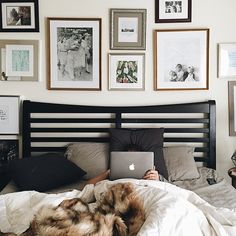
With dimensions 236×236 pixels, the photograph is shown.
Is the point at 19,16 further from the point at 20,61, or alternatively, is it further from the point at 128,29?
the point at 128,29

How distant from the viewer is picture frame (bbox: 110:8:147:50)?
3.21 m

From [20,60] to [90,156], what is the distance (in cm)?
109

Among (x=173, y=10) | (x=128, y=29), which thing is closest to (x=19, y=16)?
(x=128, y=29)

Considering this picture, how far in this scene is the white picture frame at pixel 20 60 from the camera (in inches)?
128

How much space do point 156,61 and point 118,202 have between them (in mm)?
1951

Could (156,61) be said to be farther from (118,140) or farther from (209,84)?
(118,140)

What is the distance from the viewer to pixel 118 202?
1.52 meters

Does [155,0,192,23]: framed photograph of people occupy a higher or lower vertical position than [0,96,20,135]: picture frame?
higher

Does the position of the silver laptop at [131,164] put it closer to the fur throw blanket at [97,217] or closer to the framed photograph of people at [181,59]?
the fur throw blanket at [97,217]

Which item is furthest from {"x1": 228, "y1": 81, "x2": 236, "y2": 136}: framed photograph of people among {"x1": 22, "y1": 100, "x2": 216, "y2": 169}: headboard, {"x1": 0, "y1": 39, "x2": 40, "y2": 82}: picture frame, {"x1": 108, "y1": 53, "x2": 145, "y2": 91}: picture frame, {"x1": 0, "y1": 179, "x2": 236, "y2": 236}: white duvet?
{"x1": 0, "y1": 39, "x2": 40, "y2": 82}: picture frame

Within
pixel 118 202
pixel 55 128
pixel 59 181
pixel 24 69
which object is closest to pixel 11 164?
pixel 59 181

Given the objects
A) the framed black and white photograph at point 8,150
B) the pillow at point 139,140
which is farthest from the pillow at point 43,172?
the framed black and white photograph at point 8,150

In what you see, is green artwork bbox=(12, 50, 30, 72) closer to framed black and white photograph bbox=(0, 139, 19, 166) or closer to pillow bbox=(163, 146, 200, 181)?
framed black and white photograph bbox=(0, 139, 19, 166)

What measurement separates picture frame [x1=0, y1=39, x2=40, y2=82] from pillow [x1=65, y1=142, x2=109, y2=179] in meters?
0.74
